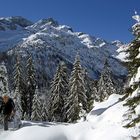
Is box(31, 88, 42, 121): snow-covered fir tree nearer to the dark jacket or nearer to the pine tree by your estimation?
the pine tree

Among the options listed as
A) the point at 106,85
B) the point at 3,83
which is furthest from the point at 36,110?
the point at 3,83

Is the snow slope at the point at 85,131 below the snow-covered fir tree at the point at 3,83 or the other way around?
below

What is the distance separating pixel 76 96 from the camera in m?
56.1

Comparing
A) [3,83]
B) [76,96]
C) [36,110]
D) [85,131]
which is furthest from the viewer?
[36,110]

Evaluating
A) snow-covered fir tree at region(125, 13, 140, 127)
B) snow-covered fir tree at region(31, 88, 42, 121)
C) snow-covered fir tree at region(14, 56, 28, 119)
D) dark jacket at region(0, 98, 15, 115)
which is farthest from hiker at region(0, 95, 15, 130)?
snow-covered fir tree at region(31, 88, 42, 121)

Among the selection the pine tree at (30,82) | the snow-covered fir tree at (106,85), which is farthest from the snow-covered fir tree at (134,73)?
the pine tree at (30,82)

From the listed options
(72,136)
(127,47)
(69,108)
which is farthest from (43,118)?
(127,47)

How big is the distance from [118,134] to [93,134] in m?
1.82

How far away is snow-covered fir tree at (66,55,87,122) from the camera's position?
180ft

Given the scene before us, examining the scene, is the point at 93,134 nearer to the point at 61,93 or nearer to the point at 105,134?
the point at 105,134

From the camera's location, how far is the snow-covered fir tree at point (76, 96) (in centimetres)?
5478

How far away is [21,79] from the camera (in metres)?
68.5

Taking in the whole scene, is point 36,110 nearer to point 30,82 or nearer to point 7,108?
point 30,82

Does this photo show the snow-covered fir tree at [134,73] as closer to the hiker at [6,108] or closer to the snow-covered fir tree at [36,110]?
the hiker at [6,108]
